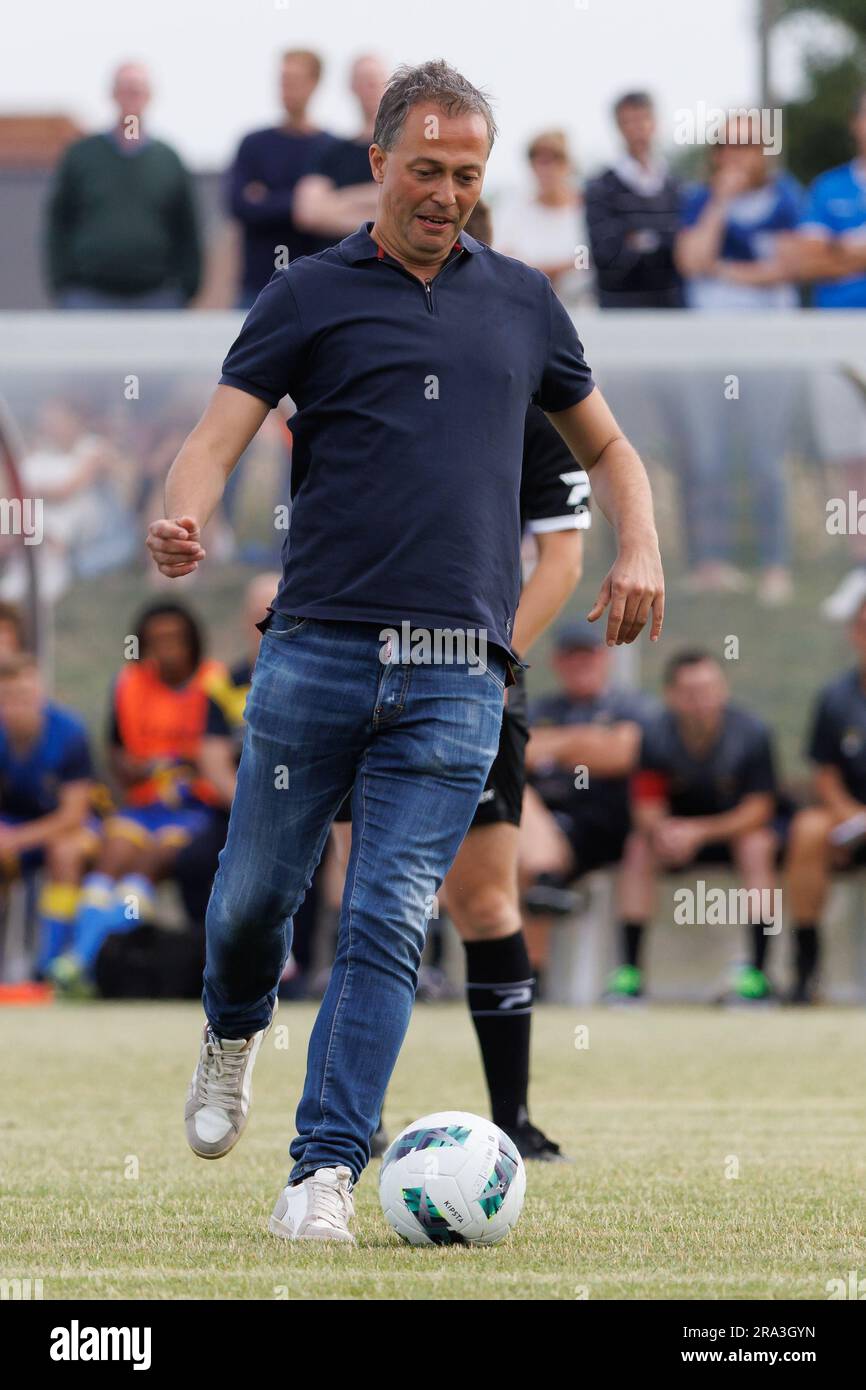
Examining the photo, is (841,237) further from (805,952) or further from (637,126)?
(805,952)

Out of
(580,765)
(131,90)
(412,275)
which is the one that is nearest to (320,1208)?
(412,275)

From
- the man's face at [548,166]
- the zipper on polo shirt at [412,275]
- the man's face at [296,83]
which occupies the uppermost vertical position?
the man's face at [296,83]

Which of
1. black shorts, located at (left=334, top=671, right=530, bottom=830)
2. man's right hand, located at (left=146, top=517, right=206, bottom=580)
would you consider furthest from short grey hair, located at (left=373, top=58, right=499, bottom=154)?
black shorts, located at (left=334, top=671, right=530, bottom=830)

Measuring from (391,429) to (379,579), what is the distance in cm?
28

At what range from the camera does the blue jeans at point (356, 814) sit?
167 inches

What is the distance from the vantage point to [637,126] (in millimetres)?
12102

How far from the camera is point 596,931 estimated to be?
11.9m

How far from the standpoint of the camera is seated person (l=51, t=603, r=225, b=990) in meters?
11.6

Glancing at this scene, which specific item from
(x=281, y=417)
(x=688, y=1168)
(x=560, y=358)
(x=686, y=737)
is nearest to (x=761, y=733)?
(x=686, y=737)

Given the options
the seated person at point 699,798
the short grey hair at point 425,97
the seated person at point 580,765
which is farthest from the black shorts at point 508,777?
the seated person at point 699,798

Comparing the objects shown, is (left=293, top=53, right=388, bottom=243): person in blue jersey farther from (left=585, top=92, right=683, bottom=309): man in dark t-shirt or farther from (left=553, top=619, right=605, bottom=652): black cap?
(left=553, top=619, right=605, bottom=652): black cap

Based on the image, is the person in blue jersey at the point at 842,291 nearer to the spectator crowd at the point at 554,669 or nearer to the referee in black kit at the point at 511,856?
the spectator crowd at the point at 554,669

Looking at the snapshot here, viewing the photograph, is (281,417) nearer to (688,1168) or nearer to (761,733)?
(761,733)

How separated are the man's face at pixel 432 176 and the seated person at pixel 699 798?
7.51 meters
